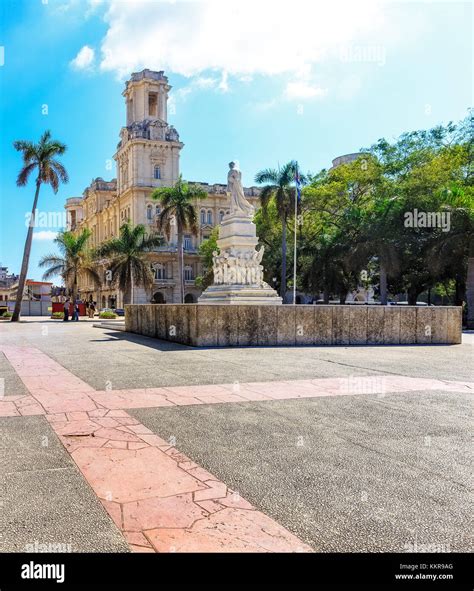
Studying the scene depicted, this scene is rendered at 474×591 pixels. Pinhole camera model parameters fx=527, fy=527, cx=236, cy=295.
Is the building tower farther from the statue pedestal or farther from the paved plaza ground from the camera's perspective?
the paved plaza ground

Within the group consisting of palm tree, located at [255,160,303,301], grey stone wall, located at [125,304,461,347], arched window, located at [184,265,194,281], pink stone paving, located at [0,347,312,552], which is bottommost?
pink stone paving, located at [0,347,312,552]

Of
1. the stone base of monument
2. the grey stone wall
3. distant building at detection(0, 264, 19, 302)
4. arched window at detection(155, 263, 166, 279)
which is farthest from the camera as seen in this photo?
distant building at detection(0, 264, 19, 302)

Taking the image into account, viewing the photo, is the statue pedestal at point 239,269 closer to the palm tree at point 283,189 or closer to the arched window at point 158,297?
the palm tree at point 283,189

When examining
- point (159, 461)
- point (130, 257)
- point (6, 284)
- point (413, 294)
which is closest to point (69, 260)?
point (130, 257)

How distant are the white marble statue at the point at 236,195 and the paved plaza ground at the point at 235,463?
13.2m

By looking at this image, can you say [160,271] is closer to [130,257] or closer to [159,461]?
[130,257]

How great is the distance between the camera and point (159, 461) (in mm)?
4094

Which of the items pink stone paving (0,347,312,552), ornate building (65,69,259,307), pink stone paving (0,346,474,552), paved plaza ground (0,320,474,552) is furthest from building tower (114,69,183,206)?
pink stone paving (0,347,312,552)

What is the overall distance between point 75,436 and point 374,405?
134 inches

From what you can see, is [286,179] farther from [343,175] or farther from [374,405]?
[374,405]

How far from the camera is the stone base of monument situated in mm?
18703

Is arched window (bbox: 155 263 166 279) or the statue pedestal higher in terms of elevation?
arched window (bbox: 155 263 166 279)

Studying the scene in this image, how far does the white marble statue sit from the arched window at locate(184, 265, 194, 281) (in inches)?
1934

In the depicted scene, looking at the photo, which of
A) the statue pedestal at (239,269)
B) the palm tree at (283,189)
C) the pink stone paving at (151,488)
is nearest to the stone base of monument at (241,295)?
the statue pedestal at (239,269)
